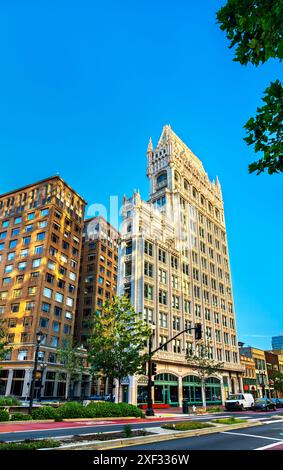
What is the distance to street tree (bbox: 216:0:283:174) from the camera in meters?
6.79

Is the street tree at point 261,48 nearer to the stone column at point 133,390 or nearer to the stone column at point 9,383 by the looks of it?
the stone column at point 133,390

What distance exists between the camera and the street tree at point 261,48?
22.3 ft

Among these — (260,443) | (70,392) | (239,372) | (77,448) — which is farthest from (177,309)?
(77,448)

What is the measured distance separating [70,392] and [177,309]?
28.9 meters

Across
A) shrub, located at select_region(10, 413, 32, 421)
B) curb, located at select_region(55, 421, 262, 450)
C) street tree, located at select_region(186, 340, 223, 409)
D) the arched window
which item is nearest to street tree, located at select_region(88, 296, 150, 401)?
shrub, located at select_region(10, 413, 32, 421)

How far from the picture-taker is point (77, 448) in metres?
10.4

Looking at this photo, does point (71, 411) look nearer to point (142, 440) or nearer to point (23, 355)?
point (142, 440)

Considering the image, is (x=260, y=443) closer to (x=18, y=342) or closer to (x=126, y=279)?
(x=126, y=279)

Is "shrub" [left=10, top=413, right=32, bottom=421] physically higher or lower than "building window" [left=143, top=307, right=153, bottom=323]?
lower

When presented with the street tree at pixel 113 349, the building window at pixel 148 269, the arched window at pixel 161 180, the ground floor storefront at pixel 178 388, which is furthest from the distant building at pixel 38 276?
the street tree at pixel 113 349

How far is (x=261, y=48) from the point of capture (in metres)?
7.52

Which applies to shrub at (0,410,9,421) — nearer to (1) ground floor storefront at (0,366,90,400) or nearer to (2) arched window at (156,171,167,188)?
(1) ground floor storefront at (0,366,90,400)

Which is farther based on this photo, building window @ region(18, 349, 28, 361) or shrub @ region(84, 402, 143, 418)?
building window @ region(18, 349, 28, 361)
